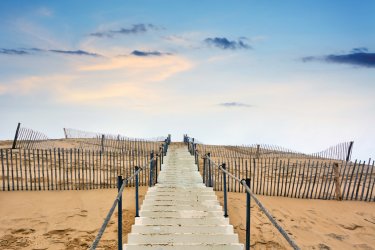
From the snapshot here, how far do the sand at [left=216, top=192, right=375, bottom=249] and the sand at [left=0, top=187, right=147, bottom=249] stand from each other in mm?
3333

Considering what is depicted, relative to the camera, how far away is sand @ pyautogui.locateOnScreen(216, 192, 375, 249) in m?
8.28

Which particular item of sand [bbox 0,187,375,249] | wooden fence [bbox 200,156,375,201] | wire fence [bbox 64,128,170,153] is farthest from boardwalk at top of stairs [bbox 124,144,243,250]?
wire fence [bbox 64,128,170,153]

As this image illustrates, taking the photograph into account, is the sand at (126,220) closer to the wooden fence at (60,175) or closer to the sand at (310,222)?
the sand at (310,222)

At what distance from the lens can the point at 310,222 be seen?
384 inches

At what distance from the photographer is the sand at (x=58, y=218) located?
7961mm

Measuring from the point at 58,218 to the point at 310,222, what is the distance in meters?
7.57

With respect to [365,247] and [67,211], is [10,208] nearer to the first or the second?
[67,211]

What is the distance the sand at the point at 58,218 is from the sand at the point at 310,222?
3333 mm

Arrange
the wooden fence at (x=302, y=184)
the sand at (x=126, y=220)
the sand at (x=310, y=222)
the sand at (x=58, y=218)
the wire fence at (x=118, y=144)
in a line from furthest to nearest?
the wire fence at (x=118, y=144)
the wooden fence at (x=302, y=184)
the sand at (x=310, y=222)
the sand at (x=126, y=220)
the sand at (x=58, y=218)

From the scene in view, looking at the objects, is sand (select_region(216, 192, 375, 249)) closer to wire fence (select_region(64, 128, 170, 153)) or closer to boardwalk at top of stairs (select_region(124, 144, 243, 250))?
boardwalk at top of stairs (select_region(124, 144, 243, 250))

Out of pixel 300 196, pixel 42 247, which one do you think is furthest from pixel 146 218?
pixel 300 196

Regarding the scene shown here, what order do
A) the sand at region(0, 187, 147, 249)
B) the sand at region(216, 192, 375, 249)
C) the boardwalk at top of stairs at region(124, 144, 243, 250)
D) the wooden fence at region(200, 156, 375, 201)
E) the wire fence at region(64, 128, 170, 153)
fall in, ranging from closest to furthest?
the boardwalk at top of stairs at region(124, 144, 243, 250)
the sand at region(0, 187, 147, 249)
the sand at region(216, 192, 375, 249)
the wooden fence at region(200, 156, 375, 201)
the wire fence at region(64, 128, 170, 153)

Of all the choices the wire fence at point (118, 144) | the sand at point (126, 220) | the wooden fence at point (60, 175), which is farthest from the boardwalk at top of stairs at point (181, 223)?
the wire fence at point (118, 144)

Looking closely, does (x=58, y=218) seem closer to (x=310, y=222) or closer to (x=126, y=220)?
(x=126, y=220)
